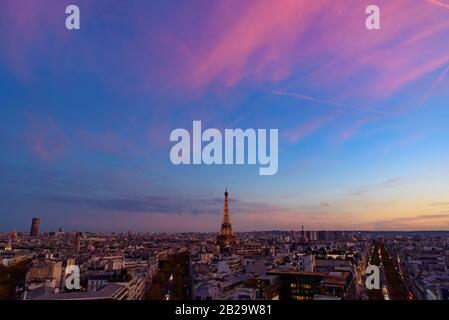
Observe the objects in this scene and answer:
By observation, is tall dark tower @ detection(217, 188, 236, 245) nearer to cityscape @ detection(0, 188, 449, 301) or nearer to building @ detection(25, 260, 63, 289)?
cityscape @ detection(0, 188, 449, 301)

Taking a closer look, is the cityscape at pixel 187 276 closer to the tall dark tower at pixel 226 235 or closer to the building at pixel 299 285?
the building at pixel 299 285

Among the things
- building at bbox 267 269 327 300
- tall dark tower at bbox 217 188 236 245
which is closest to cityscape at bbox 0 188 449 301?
building at bbox 267 269 327 300

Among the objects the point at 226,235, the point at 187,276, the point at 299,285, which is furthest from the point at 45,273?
the point at 226,235

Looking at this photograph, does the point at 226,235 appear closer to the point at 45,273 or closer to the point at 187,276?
the point at 187,276

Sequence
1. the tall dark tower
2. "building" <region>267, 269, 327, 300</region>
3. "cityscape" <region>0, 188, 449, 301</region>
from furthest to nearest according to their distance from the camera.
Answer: the tall dark tower, "building" <region>267, 269, 327, 300</region>, "cityscape" <region>0, 188, 449, 301</region>

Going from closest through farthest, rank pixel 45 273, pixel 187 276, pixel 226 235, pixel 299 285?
pixel 299 285, pixel 45 273, pixel 187 276, pixel 226 235

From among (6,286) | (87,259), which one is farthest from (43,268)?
(87,259)

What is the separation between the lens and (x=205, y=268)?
32.0 ft

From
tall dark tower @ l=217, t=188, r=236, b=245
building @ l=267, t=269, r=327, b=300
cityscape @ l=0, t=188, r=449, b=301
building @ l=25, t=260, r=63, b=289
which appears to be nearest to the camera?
cityscape @ l=0, t=188, r=449, b=301

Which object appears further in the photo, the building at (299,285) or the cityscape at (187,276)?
the building at (299,285)

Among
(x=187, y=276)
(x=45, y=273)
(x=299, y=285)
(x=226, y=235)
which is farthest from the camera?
(x=226, y=235)

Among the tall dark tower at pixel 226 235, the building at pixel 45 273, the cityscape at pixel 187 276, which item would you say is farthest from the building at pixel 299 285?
the tall dark tower at pixel 226 235
